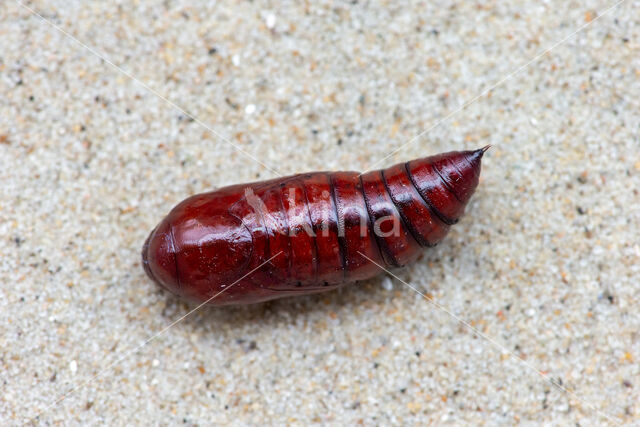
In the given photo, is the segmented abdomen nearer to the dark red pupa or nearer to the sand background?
the dark red pupa

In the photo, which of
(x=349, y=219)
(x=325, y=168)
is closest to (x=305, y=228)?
(x=349, y=219)

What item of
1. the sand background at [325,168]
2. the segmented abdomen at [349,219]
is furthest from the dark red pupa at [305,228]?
the sand background at [325,168]

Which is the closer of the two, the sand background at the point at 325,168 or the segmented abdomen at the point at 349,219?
the segmented abdomen at the point at 349,219

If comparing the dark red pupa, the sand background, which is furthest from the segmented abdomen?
the sand background

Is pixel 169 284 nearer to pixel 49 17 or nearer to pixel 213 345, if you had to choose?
pixel 213 345

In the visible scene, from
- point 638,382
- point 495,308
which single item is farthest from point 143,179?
point 638,382

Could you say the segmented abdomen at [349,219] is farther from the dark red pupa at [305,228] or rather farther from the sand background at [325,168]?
the sand background at [325,168]
